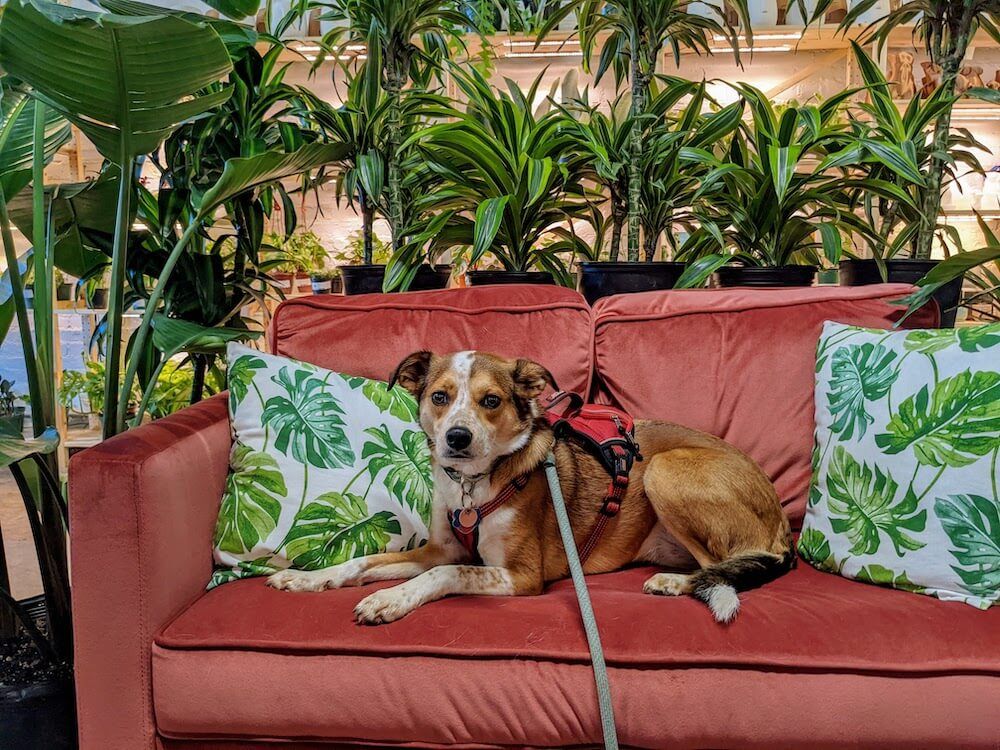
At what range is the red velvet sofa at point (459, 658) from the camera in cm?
112

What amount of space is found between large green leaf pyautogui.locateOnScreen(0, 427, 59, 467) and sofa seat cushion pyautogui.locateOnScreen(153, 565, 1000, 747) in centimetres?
39

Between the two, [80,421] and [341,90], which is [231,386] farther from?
[341,90]

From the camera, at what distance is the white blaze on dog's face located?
140cm

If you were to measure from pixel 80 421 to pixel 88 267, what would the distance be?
193 centimetres

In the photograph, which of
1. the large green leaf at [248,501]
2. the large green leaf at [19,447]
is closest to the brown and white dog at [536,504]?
the large green leaf at [248,501]

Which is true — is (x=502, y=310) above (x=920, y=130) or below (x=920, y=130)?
below

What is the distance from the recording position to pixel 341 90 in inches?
181

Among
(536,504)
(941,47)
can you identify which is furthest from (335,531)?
(941,47)

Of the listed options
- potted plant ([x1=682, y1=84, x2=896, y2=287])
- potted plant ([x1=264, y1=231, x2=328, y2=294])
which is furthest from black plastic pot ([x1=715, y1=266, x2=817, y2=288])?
potted plant ([x1=264, y1=231, x2=328, y2=294])

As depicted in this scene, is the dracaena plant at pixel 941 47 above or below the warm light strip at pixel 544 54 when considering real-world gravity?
below

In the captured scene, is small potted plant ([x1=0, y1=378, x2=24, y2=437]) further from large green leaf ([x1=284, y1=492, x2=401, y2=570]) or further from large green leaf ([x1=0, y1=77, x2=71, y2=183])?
large green leaf ([x1=284, y1=492, x2=401, y2=570])

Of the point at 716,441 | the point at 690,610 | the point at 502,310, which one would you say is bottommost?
the point at 690,610

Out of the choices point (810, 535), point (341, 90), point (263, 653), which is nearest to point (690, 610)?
point (810, 535)

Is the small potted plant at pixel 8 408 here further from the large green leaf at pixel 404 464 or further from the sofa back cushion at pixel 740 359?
the sofa back cushion at pixel 740 359
